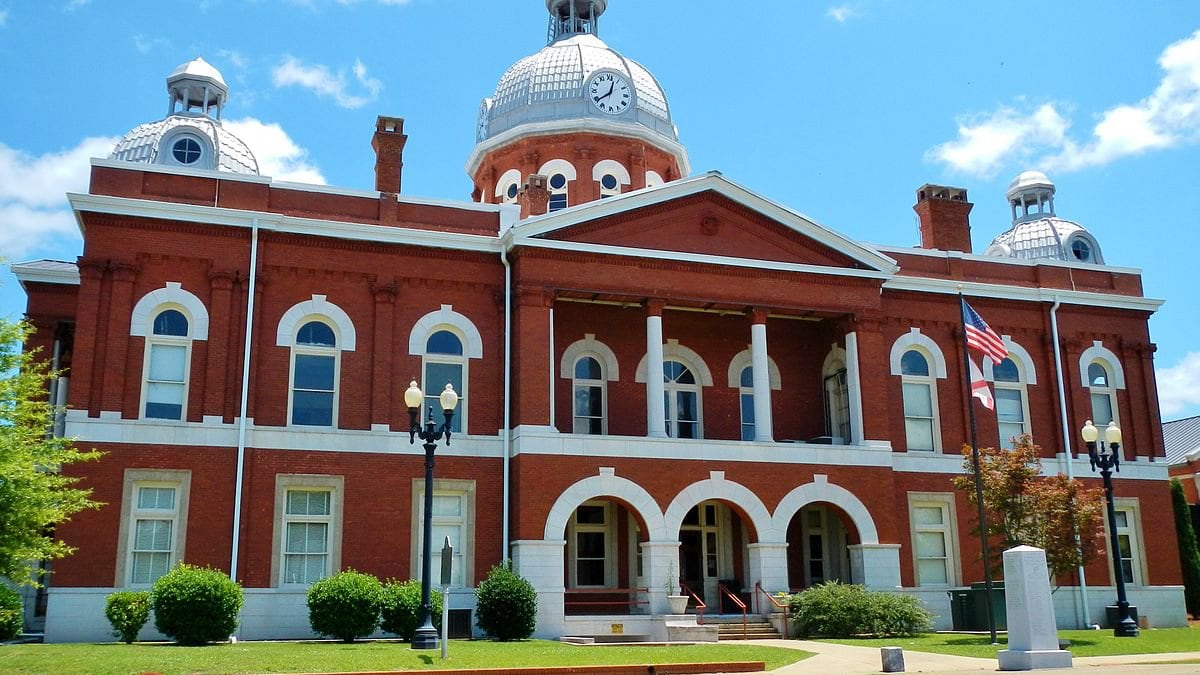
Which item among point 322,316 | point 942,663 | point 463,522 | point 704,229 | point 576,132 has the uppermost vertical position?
point 576,132

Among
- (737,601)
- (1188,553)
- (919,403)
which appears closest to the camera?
(737,601)

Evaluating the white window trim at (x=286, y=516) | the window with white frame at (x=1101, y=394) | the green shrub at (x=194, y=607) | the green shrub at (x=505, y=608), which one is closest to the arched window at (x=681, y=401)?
the green shrub at (x=505, y=608)

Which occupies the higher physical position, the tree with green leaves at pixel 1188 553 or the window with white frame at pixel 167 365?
the window with white frame at pixel 167 365

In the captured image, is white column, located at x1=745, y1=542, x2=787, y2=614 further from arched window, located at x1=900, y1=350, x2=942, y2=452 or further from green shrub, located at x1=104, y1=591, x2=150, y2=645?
green shrub, located at x1=104, y1=591, x2=150, y2=645

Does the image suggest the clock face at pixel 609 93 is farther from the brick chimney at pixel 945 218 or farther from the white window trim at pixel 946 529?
the white window trim at pixel 946 529

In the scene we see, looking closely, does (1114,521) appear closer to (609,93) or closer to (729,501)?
(729,501)

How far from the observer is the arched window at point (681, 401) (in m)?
34.5

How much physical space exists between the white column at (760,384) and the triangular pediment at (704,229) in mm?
2197

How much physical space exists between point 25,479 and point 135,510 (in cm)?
458

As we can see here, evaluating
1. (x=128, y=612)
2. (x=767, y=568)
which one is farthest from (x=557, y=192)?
(x=128, y=612)

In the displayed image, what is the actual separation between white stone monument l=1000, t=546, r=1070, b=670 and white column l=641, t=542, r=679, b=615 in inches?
414

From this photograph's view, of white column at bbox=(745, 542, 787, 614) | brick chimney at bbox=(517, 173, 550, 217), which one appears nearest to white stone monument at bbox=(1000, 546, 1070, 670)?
white column at bbox=(745, 542, 787, 614)

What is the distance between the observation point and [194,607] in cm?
2495

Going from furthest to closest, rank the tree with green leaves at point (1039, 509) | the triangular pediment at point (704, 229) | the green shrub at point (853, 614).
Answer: the triangular pediment at point (704, 229), the green shrub at point (853, 614), the tree with green leaves at point (1039, 509)
